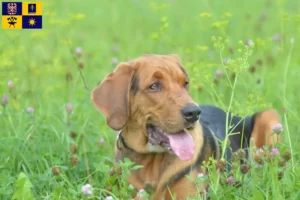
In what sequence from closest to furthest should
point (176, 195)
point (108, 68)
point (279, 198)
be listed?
point (279, 198) < point (176, 195) < point (108, 68)

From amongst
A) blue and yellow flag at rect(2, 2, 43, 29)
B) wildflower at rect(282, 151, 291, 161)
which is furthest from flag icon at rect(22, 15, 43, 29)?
wildflower at rect(282, 151, 291, 161)

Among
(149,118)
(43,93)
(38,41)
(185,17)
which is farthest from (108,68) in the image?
(149,118)

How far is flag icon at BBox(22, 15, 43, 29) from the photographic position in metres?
6.91

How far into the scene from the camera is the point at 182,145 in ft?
16.3

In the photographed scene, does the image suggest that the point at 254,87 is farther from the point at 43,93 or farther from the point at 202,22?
the point at 202,22

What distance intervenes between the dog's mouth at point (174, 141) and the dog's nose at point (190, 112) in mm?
155

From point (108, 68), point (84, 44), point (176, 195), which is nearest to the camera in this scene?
point (176, 195)

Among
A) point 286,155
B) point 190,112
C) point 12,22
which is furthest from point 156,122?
point 12,22

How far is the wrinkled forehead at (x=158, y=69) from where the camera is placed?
508 cm

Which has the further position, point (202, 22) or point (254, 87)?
point (202, 22)

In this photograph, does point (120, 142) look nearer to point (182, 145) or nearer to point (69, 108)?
point (182, 145)

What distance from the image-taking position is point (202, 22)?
978 centimetres

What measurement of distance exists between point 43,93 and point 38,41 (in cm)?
205

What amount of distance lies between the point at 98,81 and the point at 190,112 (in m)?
3.11
